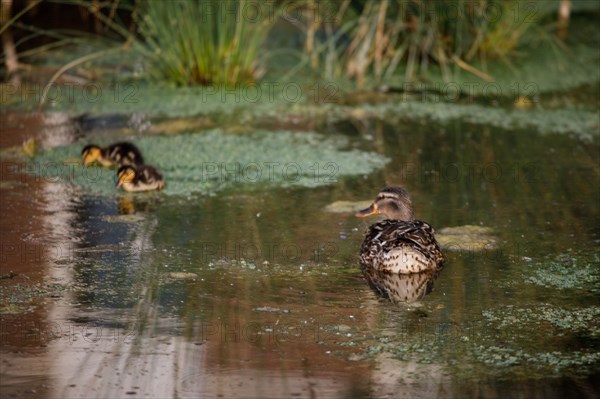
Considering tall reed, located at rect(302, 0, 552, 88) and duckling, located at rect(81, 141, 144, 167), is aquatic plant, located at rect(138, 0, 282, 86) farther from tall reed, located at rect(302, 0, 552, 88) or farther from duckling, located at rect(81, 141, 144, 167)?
duckling, located at rect(81, 141, 144, 167)

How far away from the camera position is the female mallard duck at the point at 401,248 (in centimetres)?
611

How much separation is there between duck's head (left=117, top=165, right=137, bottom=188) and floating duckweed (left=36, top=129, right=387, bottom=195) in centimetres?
17

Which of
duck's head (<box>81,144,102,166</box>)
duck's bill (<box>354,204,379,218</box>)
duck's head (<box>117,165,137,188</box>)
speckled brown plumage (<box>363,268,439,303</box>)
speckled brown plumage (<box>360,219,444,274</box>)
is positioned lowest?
speckled brown plumage (<box>363,268,439,303</box>)

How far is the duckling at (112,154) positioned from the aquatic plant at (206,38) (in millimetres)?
2128

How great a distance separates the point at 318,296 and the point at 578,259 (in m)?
1.63

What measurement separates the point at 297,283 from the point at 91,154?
9.65 ft

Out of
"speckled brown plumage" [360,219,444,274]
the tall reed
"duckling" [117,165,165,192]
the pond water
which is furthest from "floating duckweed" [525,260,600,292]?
the tall reed

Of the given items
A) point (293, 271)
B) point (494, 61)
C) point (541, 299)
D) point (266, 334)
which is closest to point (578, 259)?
point (541, 299)

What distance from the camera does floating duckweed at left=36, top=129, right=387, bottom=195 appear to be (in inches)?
318

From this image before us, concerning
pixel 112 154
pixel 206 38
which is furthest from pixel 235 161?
pixel 206 38

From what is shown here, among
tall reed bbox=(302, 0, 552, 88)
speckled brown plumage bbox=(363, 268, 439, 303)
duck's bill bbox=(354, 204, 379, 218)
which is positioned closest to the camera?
speckled brown plumage bbox=(363, 268, 439, 303)

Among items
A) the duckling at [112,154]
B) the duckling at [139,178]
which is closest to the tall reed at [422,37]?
the duckling at [112,154]

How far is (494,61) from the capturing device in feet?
39.1

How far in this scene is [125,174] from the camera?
302 inches
